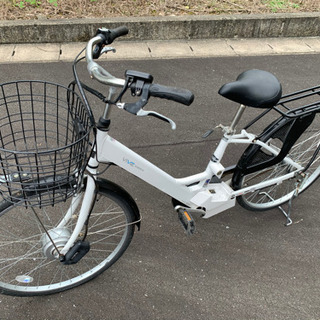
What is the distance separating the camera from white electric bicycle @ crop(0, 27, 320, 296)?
1436 mm

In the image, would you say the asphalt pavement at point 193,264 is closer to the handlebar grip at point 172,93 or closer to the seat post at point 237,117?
the seat post at point 237,117

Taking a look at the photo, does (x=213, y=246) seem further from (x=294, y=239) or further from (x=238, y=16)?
(x=238, y=16)

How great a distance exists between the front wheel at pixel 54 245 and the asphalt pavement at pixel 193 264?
4.3 inches

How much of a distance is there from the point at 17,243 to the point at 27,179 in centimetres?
121

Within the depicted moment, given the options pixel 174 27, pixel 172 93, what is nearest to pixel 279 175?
pixel 172 93

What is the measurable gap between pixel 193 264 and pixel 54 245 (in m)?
1.09

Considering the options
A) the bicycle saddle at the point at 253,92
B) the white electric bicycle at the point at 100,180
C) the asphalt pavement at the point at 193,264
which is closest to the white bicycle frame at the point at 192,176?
the white electric bicycle at the point at 100,180

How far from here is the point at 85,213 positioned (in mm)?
1842

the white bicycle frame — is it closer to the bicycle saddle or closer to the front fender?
the front fender

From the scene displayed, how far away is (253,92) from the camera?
177cm

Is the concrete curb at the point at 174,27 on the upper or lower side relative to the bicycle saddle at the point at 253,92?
lower

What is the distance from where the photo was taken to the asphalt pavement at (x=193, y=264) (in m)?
2.19

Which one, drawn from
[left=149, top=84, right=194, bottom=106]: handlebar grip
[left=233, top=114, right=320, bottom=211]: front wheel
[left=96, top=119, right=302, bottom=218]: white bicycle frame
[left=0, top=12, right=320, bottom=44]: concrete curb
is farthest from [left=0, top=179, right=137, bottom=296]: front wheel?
[left=0, top=12, right=320, bottom=44]: concrete curb

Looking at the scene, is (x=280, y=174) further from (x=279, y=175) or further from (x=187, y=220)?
(x=187, y=220)
